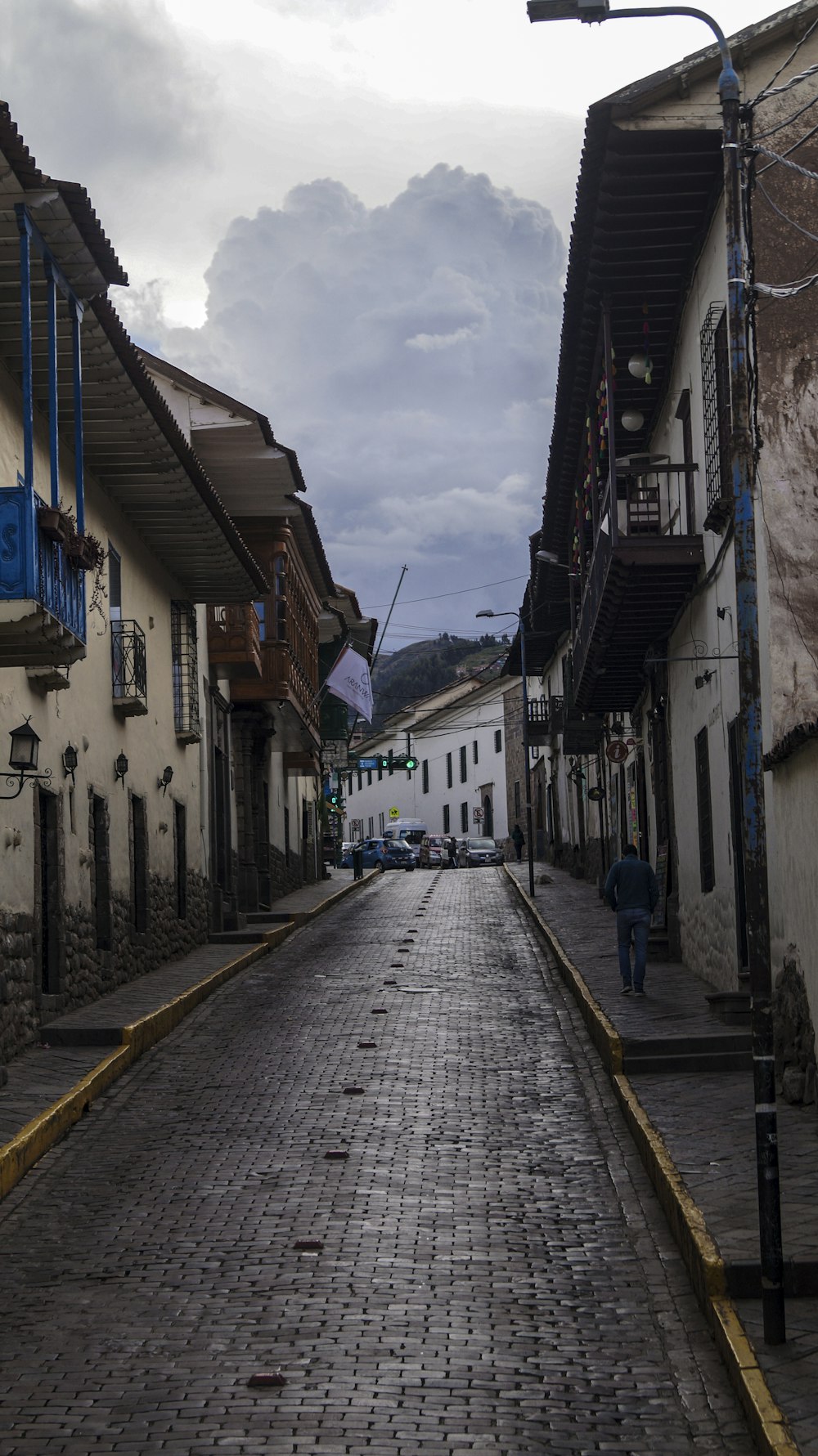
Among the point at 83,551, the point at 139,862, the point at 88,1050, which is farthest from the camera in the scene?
the point at 139,862

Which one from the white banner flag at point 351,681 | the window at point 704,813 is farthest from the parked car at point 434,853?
the window at point 704,813

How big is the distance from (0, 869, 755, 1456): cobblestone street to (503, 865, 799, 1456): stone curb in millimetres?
108

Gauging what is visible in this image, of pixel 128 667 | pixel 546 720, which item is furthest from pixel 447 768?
pixel 128 667

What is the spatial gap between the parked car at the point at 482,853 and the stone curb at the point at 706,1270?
137 feet

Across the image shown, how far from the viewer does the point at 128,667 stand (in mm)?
18781

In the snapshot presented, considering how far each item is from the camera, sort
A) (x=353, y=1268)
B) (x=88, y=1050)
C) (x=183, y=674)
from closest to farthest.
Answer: (x=353, y=1268) → (x=88, y=1050) → (x=183, y=674)

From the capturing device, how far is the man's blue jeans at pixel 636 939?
15.6 metres

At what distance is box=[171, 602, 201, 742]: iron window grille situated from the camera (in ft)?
74.1

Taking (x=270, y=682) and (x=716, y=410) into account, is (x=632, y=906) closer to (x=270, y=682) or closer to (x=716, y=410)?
(x=716, y=410)

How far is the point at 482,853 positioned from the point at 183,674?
32.8 metres

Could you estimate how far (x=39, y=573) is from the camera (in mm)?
11891

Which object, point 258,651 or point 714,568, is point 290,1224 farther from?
point 258,651

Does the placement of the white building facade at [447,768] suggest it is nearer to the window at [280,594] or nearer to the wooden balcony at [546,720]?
the wooden balcony at [546,720]

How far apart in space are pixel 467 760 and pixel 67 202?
58943 mm
